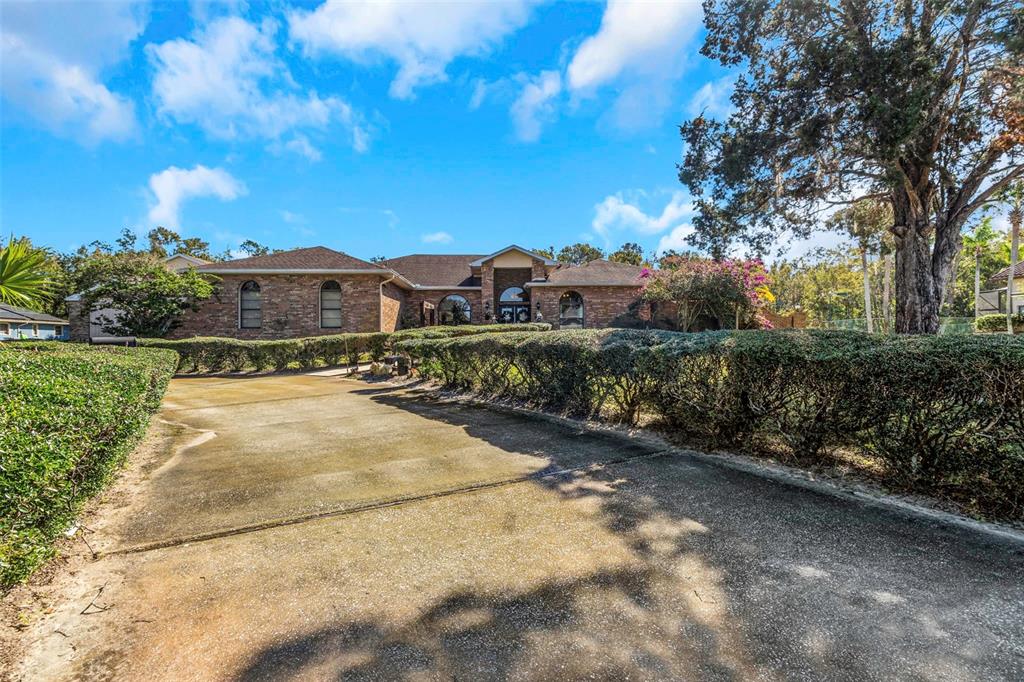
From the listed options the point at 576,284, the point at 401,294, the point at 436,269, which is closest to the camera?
the point at 576,284

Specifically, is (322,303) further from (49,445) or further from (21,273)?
(49,445)

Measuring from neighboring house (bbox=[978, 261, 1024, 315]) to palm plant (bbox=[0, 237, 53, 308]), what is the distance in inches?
1504

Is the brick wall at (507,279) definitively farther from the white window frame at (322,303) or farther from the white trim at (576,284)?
the white window frame at (322,303)

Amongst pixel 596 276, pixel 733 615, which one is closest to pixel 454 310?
pixel 596 276

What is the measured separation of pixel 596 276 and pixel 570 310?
222cm

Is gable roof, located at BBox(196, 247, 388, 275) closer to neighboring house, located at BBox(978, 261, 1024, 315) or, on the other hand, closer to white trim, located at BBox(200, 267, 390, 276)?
white trim, located at BBox(200, 267, 390, 276)

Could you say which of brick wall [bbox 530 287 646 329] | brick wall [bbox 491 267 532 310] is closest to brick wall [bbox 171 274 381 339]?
brick wall [bbox 491 267 532 310]

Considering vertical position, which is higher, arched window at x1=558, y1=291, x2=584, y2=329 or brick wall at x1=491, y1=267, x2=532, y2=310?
brick wall at x1=491, y1=267, x2=532, y2=310

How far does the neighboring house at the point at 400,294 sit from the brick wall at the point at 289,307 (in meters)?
0.04

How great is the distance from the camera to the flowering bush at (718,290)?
17516 mm

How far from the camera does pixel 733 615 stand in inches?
86.5

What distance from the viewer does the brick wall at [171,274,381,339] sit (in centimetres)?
1939

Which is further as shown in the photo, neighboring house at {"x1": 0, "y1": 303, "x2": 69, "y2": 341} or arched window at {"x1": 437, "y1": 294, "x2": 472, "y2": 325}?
arched window at {"x1": 437, "y1": 294, "x2": 472, "y2": 325}

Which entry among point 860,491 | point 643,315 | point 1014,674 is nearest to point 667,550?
point 1014,674
